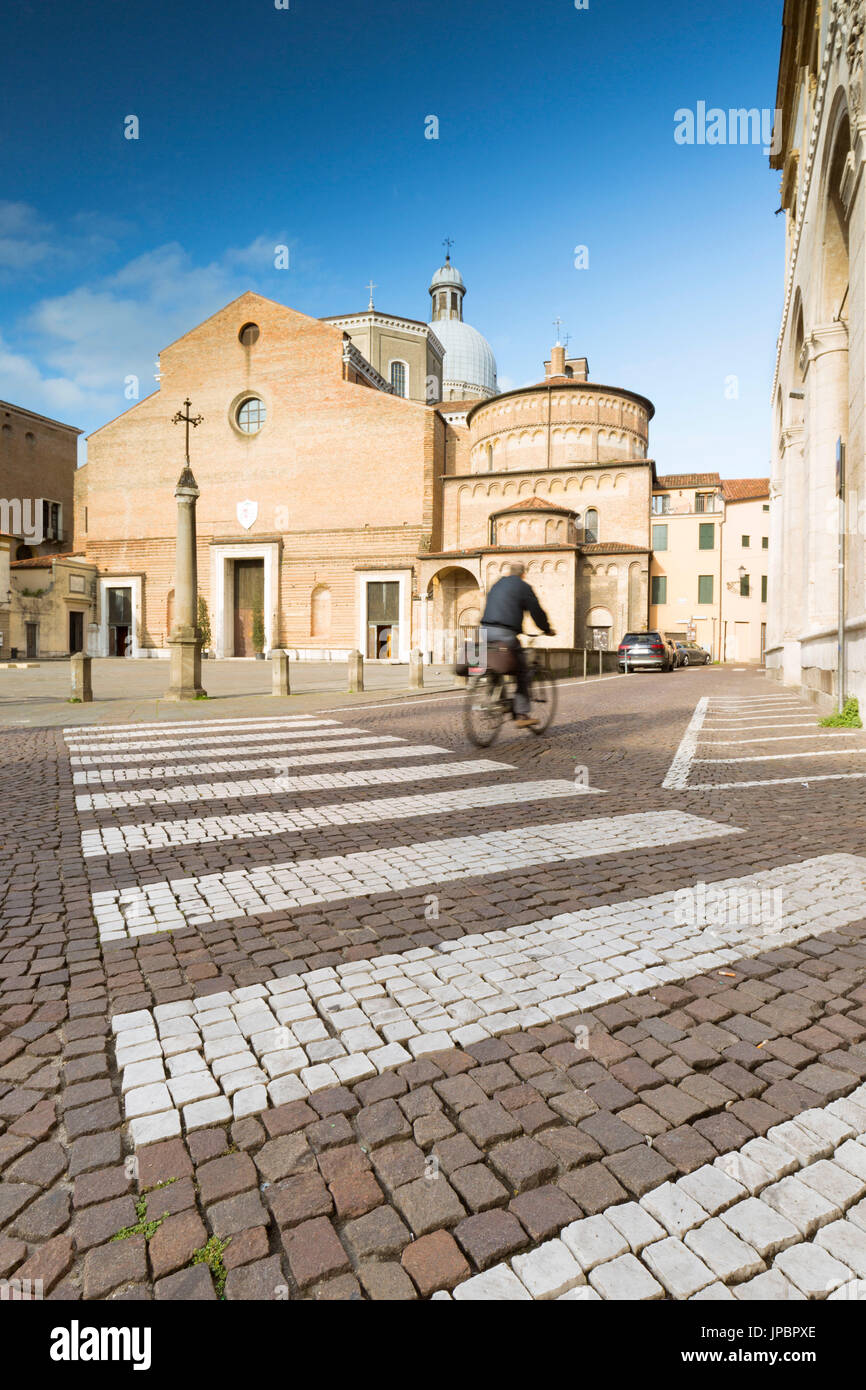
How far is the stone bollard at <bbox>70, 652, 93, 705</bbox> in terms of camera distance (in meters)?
14.6

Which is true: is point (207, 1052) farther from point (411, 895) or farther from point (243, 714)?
point (243, 714)

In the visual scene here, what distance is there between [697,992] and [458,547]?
4220 centimetres

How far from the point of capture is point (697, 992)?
8.91 ft

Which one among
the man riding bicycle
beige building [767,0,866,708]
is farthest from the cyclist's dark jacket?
beige building [767,0,866,708]

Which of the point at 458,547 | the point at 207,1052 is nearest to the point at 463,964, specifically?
the point at 207,1052

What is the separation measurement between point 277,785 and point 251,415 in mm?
43505

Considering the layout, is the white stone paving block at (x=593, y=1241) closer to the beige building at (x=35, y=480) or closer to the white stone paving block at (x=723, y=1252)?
→ the white stone paving block at (x=723, y=1252)

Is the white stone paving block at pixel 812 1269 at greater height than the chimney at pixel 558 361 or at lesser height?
lesser

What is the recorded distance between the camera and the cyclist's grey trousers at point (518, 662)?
7930mm

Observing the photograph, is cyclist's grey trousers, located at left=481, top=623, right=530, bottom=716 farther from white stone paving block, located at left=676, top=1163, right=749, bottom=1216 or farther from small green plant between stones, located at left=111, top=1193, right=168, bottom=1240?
small green plant between stones, located at left=111, top=1193, right=168, bottom=1240

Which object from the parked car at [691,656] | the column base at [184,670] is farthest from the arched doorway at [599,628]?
the column base at [184,670]

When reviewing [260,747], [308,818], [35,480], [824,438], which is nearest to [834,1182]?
[308,818]

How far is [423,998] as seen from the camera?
2.66 meters

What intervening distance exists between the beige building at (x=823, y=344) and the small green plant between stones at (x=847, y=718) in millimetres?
260
